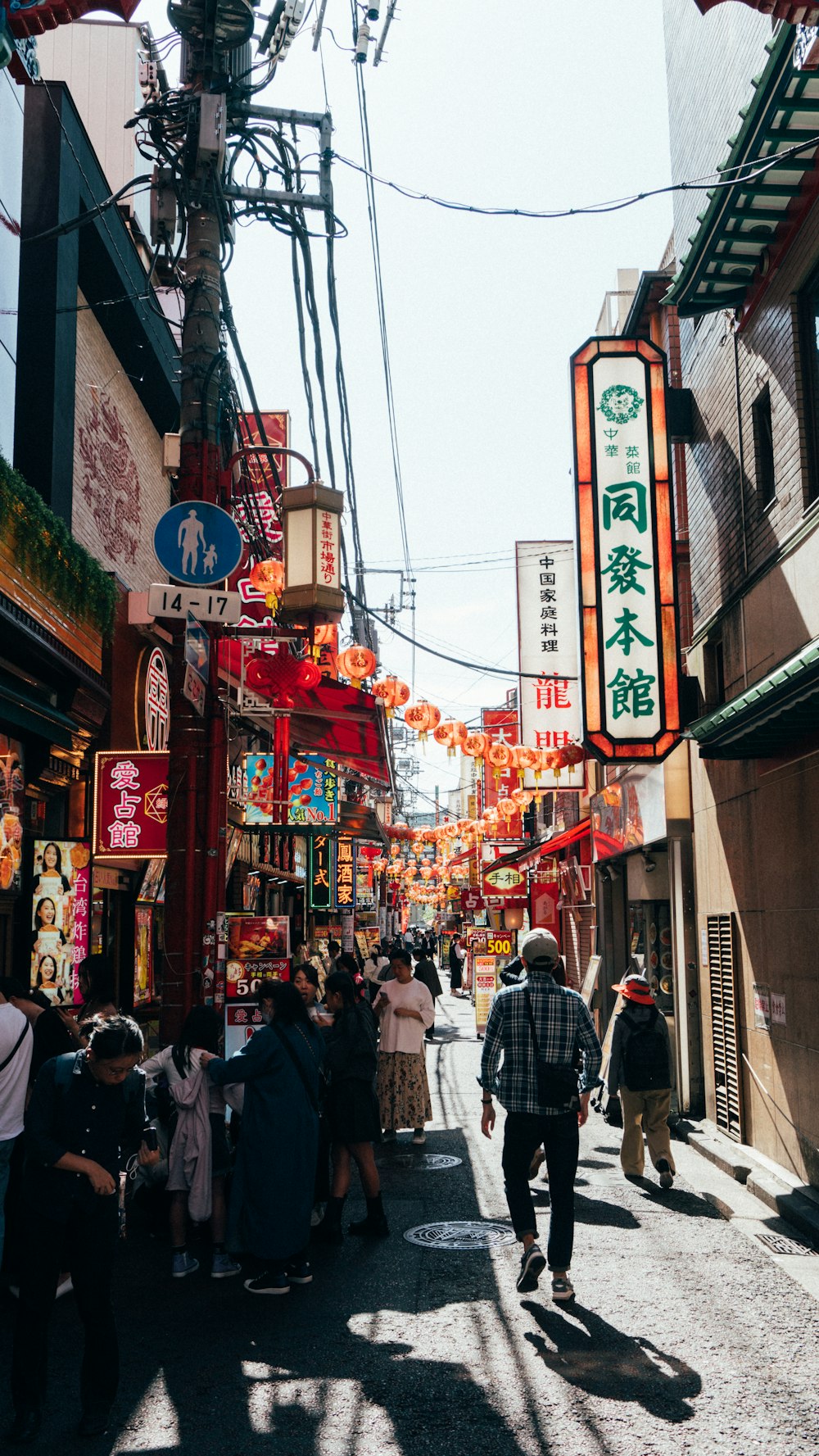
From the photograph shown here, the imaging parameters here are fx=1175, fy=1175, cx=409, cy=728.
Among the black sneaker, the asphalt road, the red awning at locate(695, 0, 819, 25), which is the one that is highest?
the red awning at locate(695, 0, 819, 25)

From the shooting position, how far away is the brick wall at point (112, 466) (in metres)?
13.5

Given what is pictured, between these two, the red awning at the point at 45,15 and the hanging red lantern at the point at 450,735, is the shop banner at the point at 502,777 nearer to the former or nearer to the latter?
the hanging red lantern at the point at 450,735

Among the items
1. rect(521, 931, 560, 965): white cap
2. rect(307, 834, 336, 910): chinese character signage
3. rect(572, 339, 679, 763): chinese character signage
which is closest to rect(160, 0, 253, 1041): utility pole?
rect(521, 931, 560, 965): white cap

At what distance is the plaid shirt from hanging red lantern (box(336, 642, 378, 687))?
837 centimetres

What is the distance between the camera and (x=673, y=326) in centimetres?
1644

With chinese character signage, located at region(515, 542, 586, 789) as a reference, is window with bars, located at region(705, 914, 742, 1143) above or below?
below

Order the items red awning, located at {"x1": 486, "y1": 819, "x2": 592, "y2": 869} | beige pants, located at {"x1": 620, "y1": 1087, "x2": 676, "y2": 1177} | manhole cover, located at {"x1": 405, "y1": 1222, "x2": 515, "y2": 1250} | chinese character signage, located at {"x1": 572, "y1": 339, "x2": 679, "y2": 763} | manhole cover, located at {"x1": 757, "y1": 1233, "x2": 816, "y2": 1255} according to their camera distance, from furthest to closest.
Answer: red awning, located at {"x1": 486, "y1": 819, "x2": 592, "y2": 869} → chinese character signage, located at {"x1": 572, "y1": 339, "x2": 679, "y2": 763} → beige pants, located at {"x1": 620, "y1": 1087, "x2": 676, "y2": 1177} → manhole cover, located at {"x1": 405, "y1": 1222, "x2": 515, "y2": 1250} → manhole cover, located at {"x1": 757, "y1": 1233, "x2": 816, "y2": 1255}

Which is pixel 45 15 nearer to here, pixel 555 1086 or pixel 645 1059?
pixel 555 1086

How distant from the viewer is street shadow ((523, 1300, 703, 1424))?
5.31 metres

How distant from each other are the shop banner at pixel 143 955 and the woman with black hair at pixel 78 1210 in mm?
8991

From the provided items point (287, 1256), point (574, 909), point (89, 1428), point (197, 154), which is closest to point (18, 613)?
point (197, 154)

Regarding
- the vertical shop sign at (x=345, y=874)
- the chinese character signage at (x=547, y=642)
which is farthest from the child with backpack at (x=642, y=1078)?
the vertical shop sign at (x=345, y=874)

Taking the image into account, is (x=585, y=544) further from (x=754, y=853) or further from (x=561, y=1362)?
(x=561, y=1362)

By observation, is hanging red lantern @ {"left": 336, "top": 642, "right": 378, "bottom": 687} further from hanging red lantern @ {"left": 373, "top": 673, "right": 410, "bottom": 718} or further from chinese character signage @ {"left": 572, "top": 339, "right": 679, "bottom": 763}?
chinese character signage @ {"left": 572, "top": 339, "right": 679, "bottom": 763}
